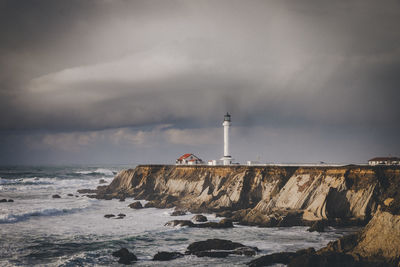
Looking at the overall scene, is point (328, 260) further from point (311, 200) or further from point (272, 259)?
point (311, 200)

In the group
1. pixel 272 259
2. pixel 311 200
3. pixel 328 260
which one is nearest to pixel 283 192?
pixel 311 200

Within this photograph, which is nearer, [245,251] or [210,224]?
[245,251]

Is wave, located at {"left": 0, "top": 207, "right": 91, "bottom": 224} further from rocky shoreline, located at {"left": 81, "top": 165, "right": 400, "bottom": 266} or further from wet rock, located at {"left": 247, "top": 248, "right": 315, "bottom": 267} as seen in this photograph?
wet rock, located at {"left": 247, "top": 248, "right": 315, "bottom": 267}

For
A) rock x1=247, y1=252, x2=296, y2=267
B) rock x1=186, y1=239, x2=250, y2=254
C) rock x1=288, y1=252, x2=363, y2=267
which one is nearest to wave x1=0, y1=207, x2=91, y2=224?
rock x1=186, y1=239, x2=250, y2=254

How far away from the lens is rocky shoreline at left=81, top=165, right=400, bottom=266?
20.0 metres

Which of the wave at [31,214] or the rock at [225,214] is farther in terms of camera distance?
the rock at [225,214]

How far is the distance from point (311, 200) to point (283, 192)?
3960 millimetres

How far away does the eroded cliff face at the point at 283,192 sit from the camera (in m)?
36.6

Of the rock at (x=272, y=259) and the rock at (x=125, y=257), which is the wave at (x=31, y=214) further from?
the rock at (x=272, y=259)

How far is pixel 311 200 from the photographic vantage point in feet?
128

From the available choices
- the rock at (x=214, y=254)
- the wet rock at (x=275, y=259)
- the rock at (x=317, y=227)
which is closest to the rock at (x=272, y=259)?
the wet rock at (x=275, y=259)

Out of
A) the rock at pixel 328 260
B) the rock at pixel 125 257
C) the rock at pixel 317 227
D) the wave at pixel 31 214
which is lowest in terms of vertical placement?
the wave at pixel 31 214

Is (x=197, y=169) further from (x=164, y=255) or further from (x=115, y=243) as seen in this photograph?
(x=164, y=255)


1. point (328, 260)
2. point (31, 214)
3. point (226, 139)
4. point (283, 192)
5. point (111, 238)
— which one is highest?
point (226, 139)
